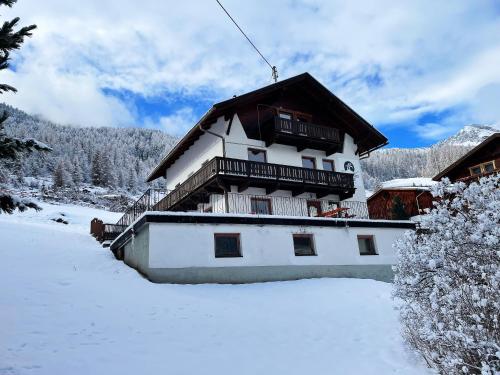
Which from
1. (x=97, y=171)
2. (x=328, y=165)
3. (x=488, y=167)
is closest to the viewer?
(x=328, y=165)

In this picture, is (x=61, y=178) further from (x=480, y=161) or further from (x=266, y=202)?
(x=480, y=161)

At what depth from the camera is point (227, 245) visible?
15.6 m

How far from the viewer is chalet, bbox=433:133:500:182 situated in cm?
2852

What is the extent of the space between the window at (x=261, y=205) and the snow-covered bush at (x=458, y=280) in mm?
14508

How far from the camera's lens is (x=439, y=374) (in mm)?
7262

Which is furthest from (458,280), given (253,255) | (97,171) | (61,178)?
(97,171)

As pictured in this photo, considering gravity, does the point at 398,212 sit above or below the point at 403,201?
below

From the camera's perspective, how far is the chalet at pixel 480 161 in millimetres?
28516

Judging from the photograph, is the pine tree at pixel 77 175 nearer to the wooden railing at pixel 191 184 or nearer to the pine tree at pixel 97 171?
the pine tree at pixel 97 171

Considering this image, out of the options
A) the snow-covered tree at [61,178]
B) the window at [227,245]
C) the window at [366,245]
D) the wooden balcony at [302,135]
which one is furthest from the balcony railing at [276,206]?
the snow-covered tree at [61,178]

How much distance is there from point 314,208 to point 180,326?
16.4 m

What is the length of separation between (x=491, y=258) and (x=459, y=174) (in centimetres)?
2847

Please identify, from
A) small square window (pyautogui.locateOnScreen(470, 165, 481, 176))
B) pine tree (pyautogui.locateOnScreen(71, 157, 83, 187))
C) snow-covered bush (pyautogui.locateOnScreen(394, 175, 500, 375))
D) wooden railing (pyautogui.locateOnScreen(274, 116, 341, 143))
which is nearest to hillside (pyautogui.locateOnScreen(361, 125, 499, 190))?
pine tree (pyautogui.locateOnScreen(71, 157, 83, 187))

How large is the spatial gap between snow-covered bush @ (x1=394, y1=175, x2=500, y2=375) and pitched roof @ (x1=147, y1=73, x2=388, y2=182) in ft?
51.6
